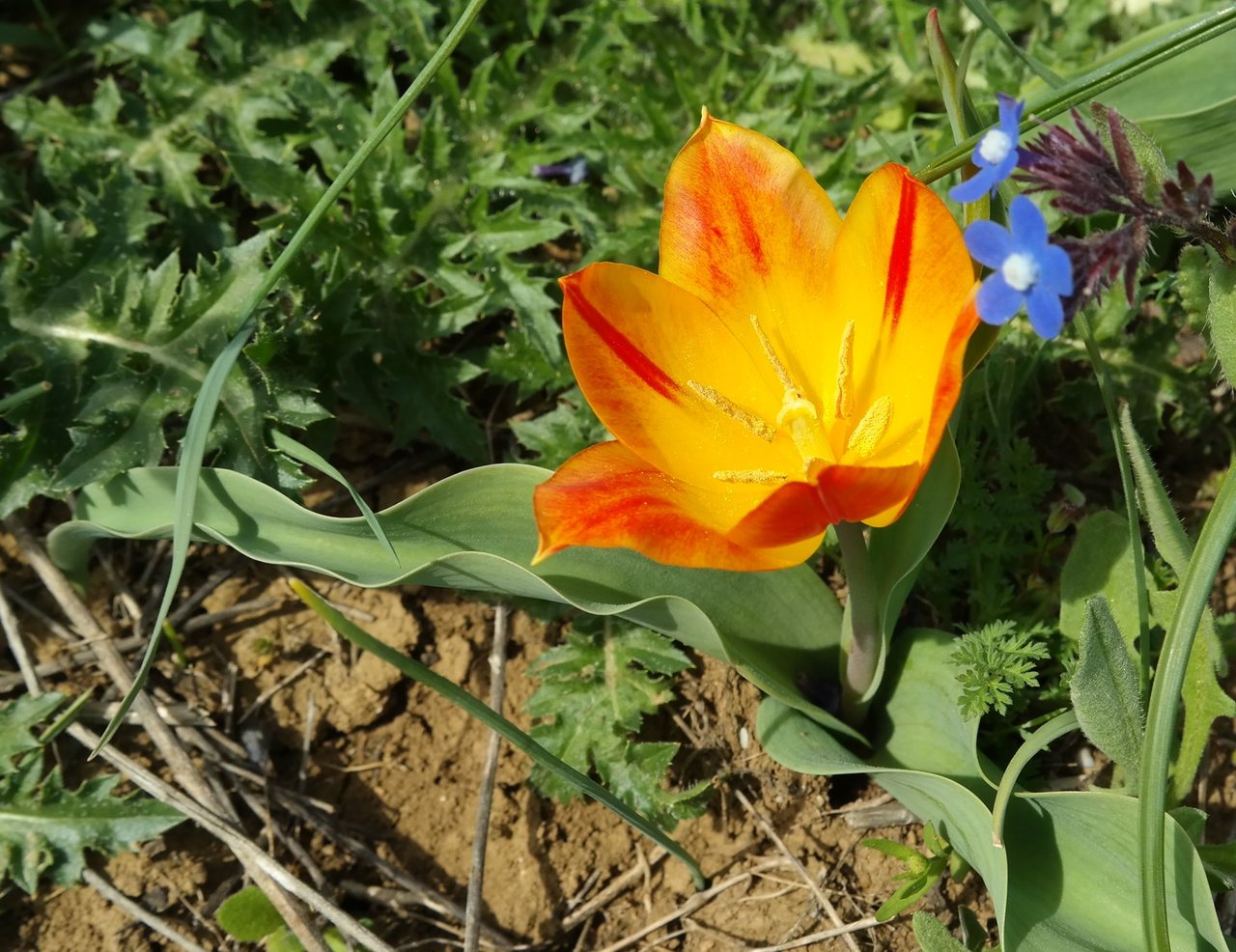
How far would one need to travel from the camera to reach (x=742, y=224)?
138cm

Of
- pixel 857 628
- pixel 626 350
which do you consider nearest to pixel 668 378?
pixel 626 350

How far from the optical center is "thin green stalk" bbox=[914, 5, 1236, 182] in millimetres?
1328

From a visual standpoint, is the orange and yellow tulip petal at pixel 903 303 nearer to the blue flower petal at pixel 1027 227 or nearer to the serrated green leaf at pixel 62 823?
the blue flower petal at pixel 1027 227

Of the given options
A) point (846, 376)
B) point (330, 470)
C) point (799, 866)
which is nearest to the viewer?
point (846, 376)

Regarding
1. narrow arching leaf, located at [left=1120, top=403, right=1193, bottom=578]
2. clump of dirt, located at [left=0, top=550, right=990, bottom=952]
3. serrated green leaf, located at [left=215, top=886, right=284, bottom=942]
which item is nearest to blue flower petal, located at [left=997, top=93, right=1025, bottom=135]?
narrow arching leaf, located at [left=1120, top=403, right=1193, bottom=578]

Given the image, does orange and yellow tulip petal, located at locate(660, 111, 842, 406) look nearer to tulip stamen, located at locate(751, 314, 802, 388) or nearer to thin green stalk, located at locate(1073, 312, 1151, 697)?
tulip stamen, located at locate(751, 314, 802, 388)

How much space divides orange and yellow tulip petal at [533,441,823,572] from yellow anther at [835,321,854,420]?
8.0 inches

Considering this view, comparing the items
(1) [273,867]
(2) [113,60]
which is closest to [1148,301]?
(1) [273,867]

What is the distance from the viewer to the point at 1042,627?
1.79 meters

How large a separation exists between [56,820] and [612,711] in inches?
38.1

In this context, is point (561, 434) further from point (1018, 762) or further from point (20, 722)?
point (20, 722)

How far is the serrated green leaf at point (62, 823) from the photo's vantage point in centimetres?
190

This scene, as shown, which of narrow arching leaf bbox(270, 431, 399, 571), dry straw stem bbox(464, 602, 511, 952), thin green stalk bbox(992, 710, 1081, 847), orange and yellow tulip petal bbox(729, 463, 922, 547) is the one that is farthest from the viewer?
dry straw stem bbox(464, 602, 511, 952)

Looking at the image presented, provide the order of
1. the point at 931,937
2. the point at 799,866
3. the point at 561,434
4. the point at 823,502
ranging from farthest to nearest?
the point at 561,434 → the point at 799,866 → the point at 931,937 → the point at 823,502
